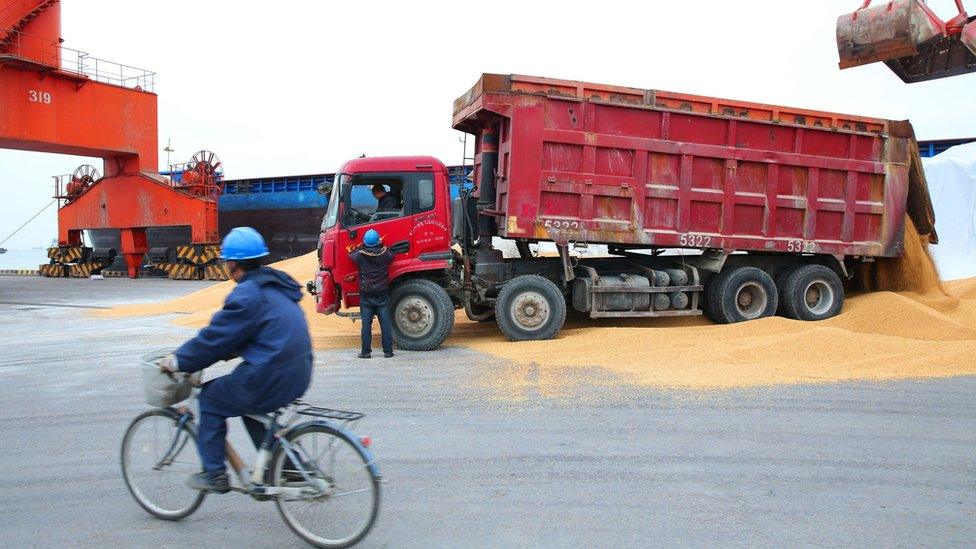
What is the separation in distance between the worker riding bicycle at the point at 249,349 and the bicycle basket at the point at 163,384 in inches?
3.9

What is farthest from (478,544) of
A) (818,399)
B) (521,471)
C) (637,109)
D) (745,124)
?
(745,124)

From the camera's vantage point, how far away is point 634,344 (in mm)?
9125

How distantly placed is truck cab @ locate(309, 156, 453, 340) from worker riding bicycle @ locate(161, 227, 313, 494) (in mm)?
5762

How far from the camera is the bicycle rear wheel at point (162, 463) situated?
11.9 ft

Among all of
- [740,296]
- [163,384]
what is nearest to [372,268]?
[163,384]

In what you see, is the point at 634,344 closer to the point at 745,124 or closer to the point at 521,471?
the point at 745,124

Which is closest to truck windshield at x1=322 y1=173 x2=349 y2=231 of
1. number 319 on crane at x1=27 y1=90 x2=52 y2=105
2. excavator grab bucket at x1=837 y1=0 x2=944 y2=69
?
excavator grab bucket at x1=837 y1=0 x2=944 y2=69

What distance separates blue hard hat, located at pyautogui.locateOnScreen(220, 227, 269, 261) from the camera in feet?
10.9

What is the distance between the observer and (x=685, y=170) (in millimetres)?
10039

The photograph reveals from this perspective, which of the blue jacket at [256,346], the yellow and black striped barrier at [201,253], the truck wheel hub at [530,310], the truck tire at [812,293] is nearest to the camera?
the blue jacket at [256,346]

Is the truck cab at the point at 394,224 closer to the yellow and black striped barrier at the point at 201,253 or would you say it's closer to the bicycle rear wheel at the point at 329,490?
the bicycle rear wheel at the point at 329,490

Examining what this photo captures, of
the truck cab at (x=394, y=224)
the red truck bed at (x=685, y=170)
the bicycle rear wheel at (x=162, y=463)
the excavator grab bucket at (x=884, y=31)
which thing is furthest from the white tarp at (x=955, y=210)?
the bicycle rear wheel at (x=162, y=463)

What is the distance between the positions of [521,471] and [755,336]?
6.07 metres

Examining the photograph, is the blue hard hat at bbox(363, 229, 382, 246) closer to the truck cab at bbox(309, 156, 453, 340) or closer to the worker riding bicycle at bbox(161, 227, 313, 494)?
the truck cab at bbox(309, 156, 453, 340)
